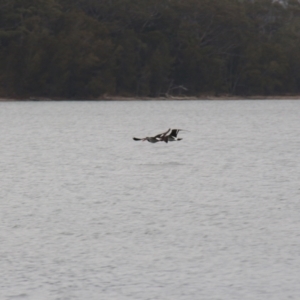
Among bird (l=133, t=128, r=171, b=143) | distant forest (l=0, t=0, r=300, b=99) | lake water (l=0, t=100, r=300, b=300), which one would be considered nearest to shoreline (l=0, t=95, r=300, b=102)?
distant forest (l=0, t=0, r=300, b=99)

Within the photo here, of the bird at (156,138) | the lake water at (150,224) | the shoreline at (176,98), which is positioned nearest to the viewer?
the lake water at (150,224)

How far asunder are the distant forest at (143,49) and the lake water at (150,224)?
70.8 meters

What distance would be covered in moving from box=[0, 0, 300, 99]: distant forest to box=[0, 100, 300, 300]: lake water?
70843mm

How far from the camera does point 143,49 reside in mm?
117938

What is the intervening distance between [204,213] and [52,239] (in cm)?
452

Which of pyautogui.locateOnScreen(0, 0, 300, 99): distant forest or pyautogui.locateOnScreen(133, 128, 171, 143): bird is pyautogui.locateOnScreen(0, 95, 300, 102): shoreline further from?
pyautogui.locateOnScreen(133, 128, 171, 143): bird

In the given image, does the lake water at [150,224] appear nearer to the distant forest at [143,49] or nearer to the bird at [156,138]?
the bird at [156,138]

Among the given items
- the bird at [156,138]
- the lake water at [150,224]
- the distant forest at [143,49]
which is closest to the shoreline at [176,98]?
the distant forest at [143,49]

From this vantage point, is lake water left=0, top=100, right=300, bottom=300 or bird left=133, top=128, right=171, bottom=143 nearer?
lake water left=0, top=100, right=300, bottom=300

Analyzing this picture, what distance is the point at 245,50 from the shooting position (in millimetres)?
126062

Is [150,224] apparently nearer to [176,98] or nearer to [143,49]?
[143,49]

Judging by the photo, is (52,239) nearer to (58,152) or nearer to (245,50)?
(58,152)

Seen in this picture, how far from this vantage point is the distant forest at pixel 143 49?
11062 centimetres

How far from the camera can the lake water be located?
14.8m
